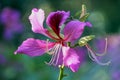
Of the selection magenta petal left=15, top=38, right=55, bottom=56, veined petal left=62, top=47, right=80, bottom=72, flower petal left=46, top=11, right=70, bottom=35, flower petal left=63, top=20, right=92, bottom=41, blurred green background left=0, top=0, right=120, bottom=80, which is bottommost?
blurred green background left=0, top=0, right=120, bottom=80

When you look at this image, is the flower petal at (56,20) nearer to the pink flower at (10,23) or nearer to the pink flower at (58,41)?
the pink flower at (58,41)

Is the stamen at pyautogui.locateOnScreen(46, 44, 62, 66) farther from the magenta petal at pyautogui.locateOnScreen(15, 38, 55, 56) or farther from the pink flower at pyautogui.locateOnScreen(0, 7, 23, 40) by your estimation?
the pink flower at pyautogui.locateOnScreen(0, 7, 23, 40)

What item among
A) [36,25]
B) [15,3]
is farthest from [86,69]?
[36,25]

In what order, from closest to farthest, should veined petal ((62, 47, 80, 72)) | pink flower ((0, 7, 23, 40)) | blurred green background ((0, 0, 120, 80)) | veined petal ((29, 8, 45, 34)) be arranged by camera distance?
veined petal ((62, 47, 80, 72)) → veined petal ((29, 8, 45, 34)) → blurred green background ((0, 0, 120, 80)) → pink flower ((0, 7, 23, 40))

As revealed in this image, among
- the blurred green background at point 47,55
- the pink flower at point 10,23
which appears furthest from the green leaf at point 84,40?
the pink flower at point 10,23


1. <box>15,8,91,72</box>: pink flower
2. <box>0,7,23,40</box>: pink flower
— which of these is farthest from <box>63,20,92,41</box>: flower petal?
<box>0,7,23,40</box>: pink flower

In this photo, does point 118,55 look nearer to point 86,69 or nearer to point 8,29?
point 86,69

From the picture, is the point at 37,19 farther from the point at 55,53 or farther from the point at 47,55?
the point at 47,55

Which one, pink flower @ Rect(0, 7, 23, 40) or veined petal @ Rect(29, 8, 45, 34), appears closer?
veined petal @ Rect(29, 8, 45, 34)
